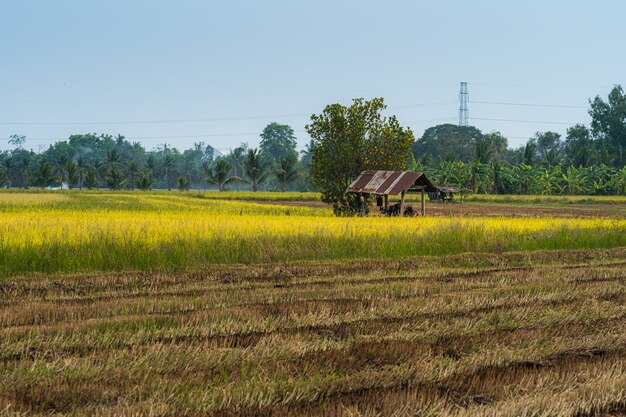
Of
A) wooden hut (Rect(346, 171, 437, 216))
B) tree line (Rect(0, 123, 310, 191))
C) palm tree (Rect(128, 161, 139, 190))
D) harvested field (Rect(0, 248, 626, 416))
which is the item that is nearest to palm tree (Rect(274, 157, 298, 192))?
tree line (Rect(0, 123, 310, 191))

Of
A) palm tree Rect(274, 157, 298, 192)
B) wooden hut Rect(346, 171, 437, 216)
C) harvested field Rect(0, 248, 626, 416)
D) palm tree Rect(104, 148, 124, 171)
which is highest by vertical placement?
palm tree Rect(104, 148, 124, 171)

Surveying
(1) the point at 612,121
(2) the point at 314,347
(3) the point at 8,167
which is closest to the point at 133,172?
(3) the point at 8,167

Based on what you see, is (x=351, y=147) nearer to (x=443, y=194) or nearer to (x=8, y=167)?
(x=443, y=194)

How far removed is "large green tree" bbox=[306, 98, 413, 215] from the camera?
28.4m

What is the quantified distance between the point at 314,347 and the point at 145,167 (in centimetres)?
10360

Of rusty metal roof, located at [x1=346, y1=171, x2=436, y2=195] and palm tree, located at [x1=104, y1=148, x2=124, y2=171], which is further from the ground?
palm tree, located at [x1=104, y1=148, x2=124, y2=171]

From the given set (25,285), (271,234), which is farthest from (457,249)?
(25,285)

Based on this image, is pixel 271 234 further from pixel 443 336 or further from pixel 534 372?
pixel 534 372

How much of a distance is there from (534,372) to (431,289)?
4101mm

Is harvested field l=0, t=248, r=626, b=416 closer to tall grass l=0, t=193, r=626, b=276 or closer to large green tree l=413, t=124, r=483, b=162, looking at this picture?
tall grass l=0, t=193, r=626, b=276

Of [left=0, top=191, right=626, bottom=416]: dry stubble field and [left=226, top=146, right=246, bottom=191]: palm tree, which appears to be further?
[left=226, top=146, right=246, bottom=191]: palm tree

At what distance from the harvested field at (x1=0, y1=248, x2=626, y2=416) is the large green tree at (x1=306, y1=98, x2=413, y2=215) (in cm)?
1863

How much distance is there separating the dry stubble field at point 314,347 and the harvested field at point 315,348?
2cm

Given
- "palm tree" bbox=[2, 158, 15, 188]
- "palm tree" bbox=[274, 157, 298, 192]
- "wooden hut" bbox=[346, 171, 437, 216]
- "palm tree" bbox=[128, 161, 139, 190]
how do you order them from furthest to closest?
"palm tree" bbox=[2, 158, 15, 188]
"palm tree" bbox=[128, 161, 139, 190]
"palm tree" bbox=[274, 157, 298, 192]
"wooden hut" bbox=[346, 171, 437, 216]
